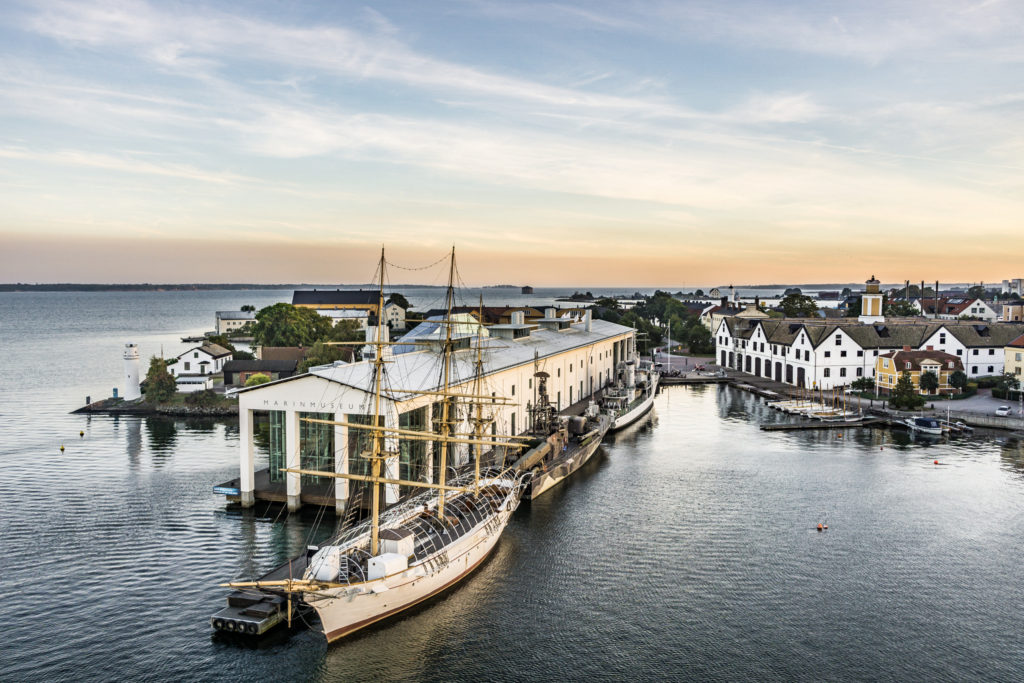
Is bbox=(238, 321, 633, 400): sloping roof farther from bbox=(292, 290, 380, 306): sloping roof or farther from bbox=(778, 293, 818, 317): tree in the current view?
bbox=(292, 290, 380, 306): sloping roof

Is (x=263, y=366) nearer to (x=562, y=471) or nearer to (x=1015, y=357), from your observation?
(x=562, y=471)

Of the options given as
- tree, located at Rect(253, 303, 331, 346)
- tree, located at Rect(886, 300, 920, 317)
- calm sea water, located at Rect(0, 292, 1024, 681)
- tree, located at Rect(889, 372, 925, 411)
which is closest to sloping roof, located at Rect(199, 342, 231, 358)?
tree, located at Rect(253, 303, 331, 346)

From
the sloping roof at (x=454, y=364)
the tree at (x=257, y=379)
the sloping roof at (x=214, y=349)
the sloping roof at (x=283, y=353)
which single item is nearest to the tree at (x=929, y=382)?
the sloping roof at (x=454, y=364)

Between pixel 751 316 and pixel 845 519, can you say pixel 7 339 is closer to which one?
pixel 751 316

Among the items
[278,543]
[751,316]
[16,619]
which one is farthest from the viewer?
[751,316]

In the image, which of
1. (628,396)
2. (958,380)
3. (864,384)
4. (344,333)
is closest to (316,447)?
(628,396)

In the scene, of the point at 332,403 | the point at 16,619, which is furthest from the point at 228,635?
the point at 332,403
